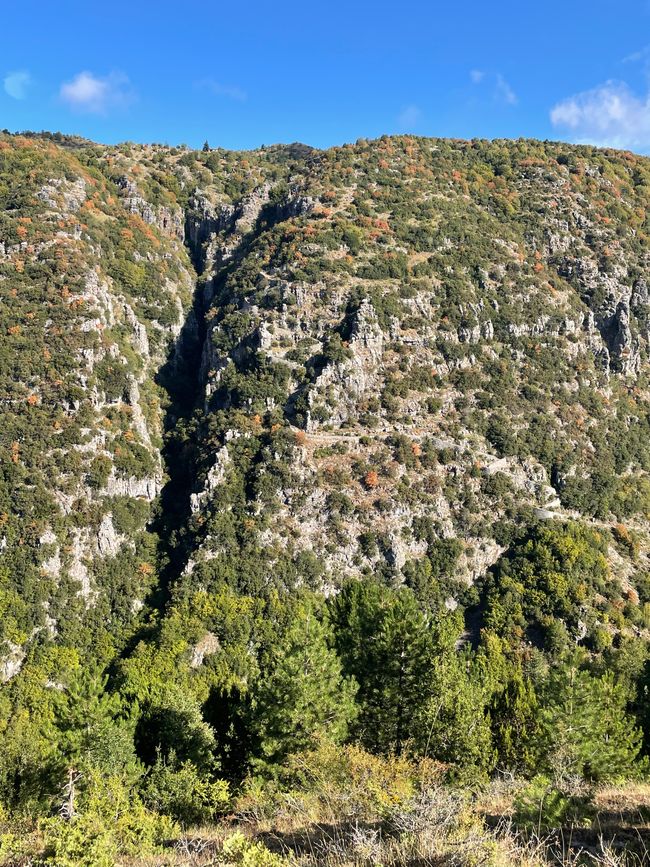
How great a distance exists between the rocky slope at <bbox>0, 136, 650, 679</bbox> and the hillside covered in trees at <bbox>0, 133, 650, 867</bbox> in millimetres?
538

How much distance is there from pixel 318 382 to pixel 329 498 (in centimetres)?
2045

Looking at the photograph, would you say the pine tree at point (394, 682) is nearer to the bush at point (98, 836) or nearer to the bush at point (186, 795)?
the bush at point (186, 795)

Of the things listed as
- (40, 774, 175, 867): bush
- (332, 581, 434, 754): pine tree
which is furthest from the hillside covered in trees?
(332, 581, 434, 754): pine tree

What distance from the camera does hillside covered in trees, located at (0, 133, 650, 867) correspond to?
2658 centimetres

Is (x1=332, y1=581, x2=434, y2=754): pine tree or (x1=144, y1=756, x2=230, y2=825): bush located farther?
(x1=332, y1=581, x2=434, y2=754): pine tree

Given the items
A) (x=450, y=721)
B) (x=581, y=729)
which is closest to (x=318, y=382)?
(x=450, y=721)

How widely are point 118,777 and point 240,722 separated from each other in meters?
11.0

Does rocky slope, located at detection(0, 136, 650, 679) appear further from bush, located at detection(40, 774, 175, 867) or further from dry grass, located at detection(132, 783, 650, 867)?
dry grass, located at detection(132, 783, 650, 867)

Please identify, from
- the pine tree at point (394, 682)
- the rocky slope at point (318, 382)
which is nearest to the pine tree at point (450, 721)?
the pine tree at point (394, 682)

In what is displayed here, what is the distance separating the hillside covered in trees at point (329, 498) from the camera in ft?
87.2

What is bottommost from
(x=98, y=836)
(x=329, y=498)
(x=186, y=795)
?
(x=186, y=795)

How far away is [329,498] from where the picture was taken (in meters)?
78.5

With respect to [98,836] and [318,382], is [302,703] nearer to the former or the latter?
[98,836]

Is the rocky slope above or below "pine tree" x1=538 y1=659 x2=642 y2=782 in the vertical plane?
above
